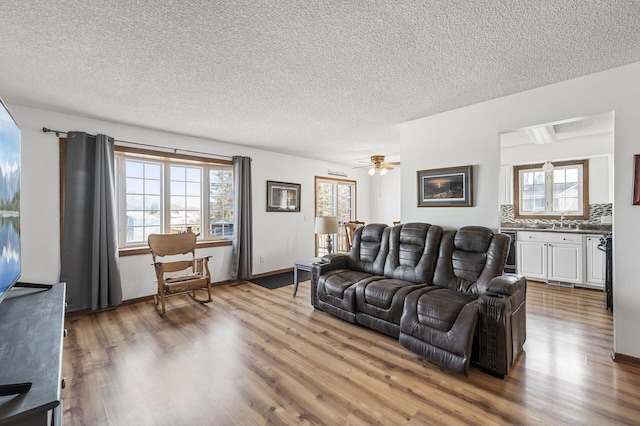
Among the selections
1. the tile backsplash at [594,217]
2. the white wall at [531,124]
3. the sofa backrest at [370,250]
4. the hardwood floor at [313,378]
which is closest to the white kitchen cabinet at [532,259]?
the tile backsplash at [594,217]

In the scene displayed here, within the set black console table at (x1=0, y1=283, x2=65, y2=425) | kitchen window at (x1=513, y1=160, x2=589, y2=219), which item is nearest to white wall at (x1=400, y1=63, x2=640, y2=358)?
kitchen window at (x1=513, y1=160, x2=589, y2=219)

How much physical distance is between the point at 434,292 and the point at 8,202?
3043 mm

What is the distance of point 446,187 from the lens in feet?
11.5

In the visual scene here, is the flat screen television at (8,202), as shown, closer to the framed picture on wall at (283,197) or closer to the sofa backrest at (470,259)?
the sofa backrest at (470,259)

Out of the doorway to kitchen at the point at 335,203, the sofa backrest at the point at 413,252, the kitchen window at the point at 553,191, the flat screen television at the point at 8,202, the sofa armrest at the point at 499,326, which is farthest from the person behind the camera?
the doorway to kitchen at the point at 335,203

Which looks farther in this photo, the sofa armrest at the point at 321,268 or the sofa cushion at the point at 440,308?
the sofa armrest at the point at 321,268

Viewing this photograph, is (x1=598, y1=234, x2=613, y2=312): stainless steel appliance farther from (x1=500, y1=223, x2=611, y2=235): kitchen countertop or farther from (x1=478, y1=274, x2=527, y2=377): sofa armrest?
(x1=478, y1=274, x2=527, y2=377): sofa armrest

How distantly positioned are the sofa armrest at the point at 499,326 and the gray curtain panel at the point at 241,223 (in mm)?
3780

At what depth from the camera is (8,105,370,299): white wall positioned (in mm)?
3285

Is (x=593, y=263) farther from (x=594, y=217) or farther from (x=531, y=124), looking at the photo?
(x=531, y=124)

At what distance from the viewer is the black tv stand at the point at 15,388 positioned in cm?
81

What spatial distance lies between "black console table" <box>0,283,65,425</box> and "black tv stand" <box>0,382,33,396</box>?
1 cm

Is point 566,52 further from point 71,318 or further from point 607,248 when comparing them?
point 71,318

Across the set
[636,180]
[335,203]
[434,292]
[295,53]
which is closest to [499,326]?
[434,292]
